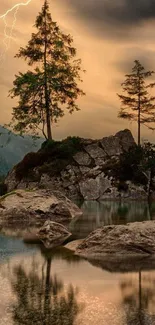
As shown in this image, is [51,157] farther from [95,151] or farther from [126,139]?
[126,139]

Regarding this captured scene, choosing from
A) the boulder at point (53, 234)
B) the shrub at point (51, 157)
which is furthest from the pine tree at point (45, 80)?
the boulder at point (53, 234)

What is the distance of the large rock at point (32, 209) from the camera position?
2061 cm

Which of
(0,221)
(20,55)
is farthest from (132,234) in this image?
(20,55)

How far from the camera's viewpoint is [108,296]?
23.9ft

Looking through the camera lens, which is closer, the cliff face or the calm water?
the calm water

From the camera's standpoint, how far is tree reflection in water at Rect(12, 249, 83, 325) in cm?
606

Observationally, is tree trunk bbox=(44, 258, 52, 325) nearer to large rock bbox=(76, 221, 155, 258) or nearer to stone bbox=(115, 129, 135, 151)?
large rock bbox=(76, 221, 155, 258)

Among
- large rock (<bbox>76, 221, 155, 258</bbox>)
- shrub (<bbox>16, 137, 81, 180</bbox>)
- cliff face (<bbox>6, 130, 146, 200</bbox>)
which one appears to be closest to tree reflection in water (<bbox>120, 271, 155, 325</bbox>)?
large rock (<bbox>76, 221, 155, 258</bbox>)

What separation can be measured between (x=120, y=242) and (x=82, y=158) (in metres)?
38.6

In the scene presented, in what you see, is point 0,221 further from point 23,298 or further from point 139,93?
point 139,93

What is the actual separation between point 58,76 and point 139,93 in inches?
615

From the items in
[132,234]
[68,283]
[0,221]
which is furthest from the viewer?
[0,221]

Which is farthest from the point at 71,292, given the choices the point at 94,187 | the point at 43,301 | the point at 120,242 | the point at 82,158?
the point at 82,158

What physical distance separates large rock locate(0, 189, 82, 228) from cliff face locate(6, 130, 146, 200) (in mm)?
22625
